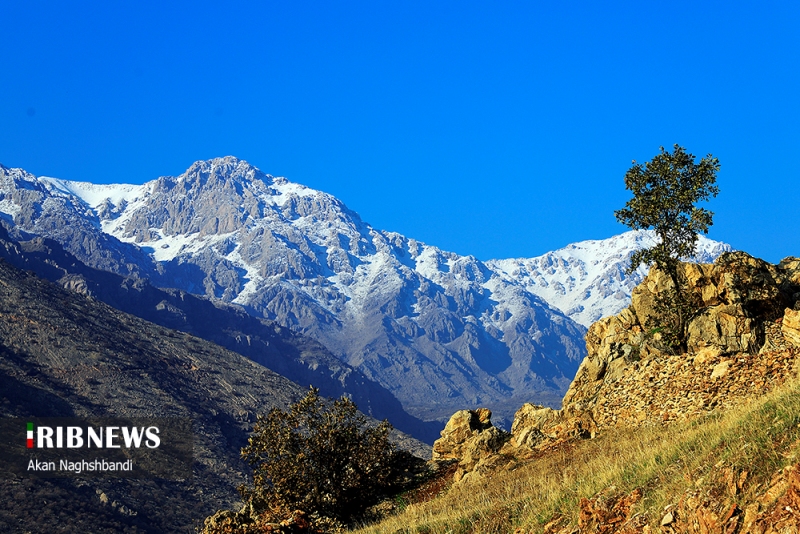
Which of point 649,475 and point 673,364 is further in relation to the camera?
point 673,364

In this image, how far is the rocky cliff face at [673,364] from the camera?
27438 mm

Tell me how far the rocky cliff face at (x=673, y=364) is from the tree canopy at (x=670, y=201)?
112 inches

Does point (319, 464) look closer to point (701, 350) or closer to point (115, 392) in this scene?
point (701, 350)

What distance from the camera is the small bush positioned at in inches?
1153

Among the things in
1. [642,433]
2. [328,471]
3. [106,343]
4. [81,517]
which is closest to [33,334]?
[106,343]

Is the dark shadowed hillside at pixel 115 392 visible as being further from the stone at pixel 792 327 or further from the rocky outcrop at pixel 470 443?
the stone at pixel 792 327

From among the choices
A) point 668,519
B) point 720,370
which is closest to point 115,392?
point 720,370

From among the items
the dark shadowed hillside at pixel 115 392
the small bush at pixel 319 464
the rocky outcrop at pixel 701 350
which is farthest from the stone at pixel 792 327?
the dark shadowed hillside at pixel 115 392

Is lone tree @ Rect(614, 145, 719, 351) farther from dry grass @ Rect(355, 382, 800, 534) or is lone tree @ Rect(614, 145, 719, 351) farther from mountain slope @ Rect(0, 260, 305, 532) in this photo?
mountain slope @ Rect(0, 260, 305, 532)

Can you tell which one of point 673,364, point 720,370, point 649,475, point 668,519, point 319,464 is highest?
point 673,364

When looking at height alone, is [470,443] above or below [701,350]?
below

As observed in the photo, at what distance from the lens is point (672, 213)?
35656mm

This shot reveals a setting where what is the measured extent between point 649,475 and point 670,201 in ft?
68.9

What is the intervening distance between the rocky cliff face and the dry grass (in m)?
4.42
